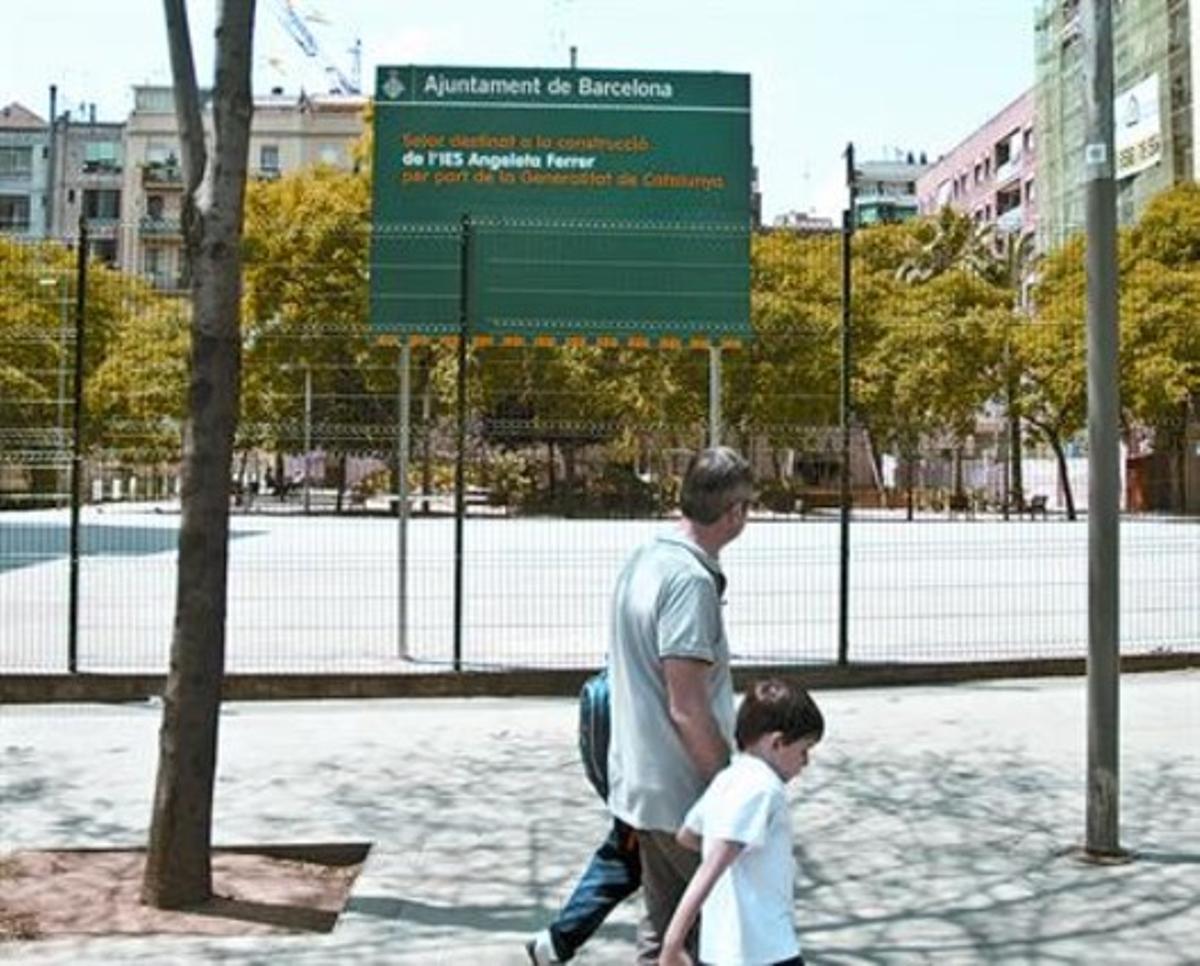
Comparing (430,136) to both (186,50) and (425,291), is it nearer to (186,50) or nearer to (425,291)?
(425,291)

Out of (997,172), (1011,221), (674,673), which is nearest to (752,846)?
(674,673)

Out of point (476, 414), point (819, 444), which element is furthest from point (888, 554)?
point (476, 414)

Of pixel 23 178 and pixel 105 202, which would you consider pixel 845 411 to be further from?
pixel 23 178

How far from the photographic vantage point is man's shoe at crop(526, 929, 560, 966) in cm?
462

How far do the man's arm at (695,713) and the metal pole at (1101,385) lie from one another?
3.21 metres

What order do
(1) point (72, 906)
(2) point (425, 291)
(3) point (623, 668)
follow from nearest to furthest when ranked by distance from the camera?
(3) point (623, 668)
(1) point (72, 906)
(2) point (425, 291)

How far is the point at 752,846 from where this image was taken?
11.5 ft

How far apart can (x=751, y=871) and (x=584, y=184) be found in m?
9.11

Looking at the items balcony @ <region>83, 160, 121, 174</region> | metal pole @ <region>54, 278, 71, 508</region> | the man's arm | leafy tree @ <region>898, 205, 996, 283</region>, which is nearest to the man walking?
the man's arm

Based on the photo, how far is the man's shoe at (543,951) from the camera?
4.62 meters

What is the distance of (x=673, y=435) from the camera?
14031 mm

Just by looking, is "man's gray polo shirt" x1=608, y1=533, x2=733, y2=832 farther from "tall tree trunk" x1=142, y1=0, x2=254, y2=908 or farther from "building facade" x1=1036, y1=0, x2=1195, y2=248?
"building facade" x1=1036, y1=0, x2=1195, y2=248

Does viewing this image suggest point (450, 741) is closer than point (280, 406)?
Yes

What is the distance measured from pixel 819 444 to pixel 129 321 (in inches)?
259
